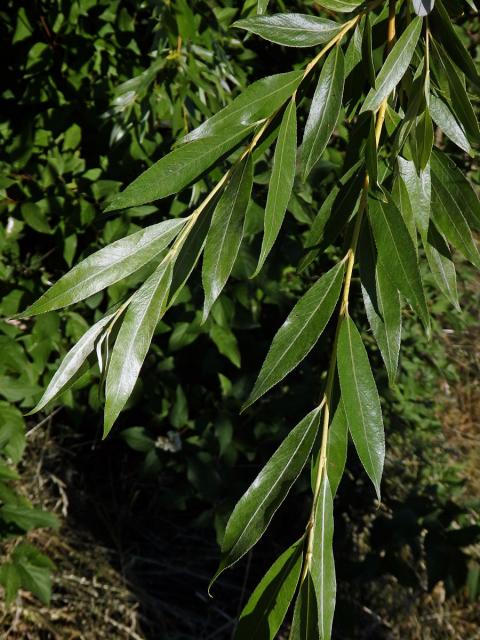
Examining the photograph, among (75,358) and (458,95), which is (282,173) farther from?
(75,358)

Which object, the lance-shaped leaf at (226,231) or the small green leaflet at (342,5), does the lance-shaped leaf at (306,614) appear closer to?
the lance-shaped leaf at (226,231)

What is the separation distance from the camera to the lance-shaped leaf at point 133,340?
89cm

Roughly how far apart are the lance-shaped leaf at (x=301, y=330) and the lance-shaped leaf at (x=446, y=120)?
0.74ft

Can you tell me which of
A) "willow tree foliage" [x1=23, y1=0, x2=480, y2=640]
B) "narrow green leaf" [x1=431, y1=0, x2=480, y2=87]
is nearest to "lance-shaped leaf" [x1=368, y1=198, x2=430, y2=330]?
"willow tree foliage" [x1=23, y1=0, x2=480, y2=640]

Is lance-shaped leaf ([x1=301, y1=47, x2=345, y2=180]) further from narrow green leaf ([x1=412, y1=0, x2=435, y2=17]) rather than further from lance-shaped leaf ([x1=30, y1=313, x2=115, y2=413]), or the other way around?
lance-shaped leaf ([x1=30, y1=313, x2=115, y2=413])

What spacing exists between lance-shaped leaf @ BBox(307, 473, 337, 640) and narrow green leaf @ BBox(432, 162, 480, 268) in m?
0.36

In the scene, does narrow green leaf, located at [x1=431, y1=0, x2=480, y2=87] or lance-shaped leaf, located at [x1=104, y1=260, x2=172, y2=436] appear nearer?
lance-shaped leaf, located at [x1=104, y1=260, x2=172, y2=436]

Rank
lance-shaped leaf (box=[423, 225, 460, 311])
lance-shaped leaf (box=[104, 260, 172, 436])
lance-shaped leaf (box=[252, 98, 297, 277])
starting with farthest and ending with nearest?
lance-shaped leaf (box=[423, 225, 460, 311]) → lance-shaped leaf (box=[252, 98, 297, 277]) → lance-shaped leaf (box=[104, 260, 172, 436])

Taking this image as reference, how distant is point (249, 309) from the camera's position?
2363 millimetres

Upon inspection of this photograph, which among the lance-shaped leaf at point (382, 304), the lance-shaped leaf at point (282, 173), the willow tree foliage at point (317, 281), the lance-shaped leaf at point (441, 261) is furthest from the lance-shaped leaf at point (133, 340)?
the lance-shaped leaf at point (441, 261)

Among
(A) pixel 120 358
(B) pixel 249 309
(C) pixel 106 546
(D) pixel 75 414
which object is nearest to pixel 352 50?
(A) pixel 120 358

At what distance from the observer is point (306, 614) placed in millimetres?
941

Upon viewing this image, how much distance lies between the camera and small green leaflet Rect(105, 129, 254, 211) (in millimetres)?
968

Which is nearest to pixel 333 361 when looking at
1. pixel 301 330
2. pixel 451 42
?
pixel 301 330
